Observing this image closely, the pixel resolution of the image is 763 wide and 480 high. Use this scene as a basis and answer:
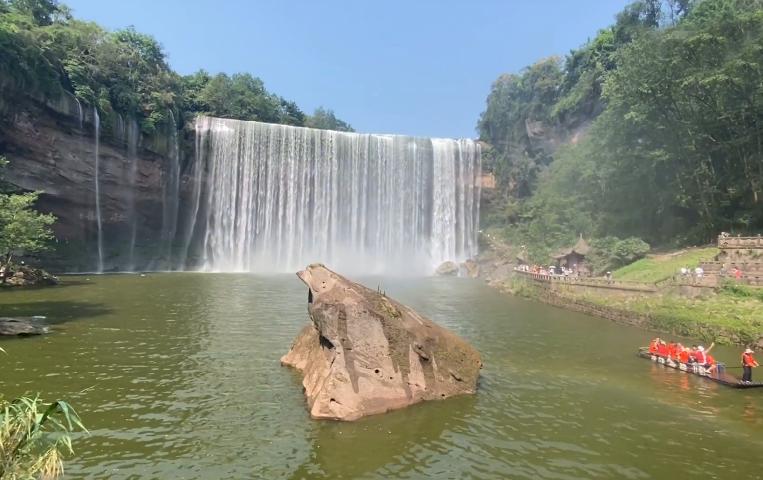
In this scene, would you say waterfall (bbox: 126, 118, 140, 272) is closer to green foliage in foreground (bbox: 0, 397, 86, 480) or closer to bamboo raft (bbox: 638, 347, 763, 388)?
bamboo raft (bbox: 638, 347, 763, 388)

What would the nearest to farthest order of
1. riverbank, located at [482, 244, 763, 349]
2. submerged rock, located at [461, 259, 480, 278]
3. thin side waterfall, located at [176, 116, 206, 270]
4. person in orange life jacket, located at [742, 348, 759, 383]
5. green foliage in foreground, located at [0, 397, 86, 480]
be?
green foliage in foreground, located at [0, 397, 86, 480]
person in orange life jacket, located at [742, 348, 759, 383]
riverbank, located at [482, 244, 763, 349]
thin side waterfall, located at [176, 116, 206, 270]
submerged rock, located at [461, 259, 480, 278]

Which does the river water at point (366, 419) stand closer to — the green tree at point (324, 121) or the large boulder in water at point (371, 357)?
the large boulder in water at point (371, 357)

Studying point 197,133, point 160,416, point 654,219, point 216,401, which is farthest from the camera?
point 197,133

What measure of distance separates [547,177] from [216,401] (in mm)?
61242

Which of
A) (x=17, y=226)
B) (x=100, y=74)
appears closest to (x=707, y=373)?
(x=17, y=226)

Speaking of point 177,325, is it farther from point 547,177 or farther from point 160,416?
point 547,177

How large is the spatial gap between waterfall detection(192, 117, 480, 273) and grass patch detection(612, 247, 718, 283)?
27370 millimetres

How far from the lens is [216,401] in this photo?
467 inches

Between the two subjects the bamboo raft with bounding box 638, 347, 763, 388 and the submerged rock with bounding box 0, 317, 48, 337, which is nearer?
the bamboo raft with bounding box 638, 347, 763, 388

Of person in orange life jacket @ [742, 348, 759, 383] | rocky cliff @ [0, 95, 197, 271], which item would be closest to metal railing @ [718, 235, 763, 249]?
person in orange life jacket @ [742, 348, 759, 383]

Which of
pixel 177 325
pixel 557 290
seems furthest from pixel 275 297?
pixel 557 290

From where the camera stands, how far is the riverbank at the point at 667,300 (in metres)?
20.8

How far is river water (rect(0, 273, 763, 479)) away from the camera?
8.81m

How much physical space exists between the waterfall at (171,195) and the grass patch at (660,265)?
43229mm
